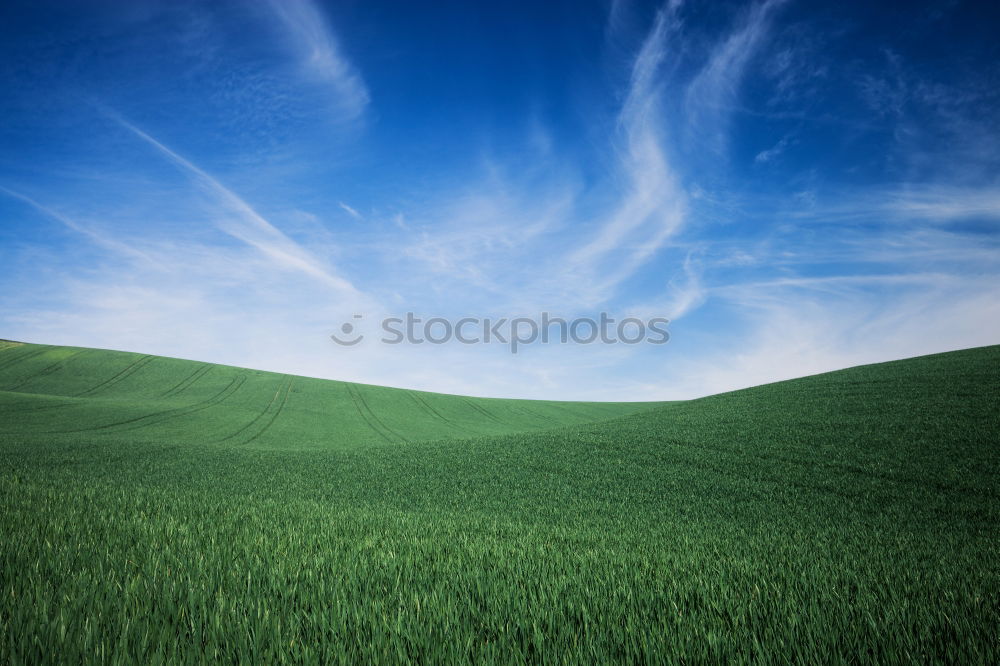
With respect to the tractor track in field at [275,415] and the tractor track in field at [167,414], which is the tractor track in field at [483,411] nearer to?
the tractor track in field at [275,415]

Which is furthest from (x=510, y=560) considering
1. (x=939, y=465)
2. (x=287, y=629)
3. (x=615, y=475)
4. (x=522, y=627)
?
(x=939, y=465)

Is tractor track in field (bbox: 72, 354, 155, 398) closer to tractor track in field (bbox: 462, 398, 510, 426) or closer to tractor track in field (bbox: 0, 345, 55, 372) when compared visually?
tractor track in field (bbox: 0, 345, 55, 372)

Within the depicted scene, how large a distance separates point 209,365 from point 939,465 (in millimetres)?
82961

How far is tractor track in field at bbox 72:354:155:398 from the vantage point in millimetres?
55178

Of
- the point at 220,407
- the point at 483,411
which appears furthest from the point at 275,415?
the point at 483,411

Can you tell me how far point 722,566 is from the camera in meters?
5.36

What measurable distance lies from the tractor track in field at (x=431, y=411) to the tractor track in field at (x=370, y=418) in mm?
8790

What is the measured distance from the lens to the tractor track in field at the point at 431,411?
54803 millimetres

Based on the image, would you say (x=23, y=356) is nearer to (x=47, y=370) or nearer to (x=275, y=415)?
(x=47, y=370)

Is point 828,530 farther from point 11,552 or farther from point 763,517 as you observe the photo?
point 11,552

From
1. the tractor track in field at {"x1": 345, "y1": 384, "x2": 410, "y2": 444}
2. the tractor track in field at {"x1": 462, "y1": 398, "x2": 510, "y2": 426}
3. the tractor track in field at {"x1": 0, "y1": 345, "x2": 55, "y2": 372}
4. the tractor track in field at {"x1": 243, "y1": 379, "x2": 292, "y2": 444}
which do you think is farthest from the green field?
the tractor track in field at {"x1": 0, "y1": 345, "x2": 55, "y2": 372}

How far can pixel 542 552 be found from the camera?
18.8 ft

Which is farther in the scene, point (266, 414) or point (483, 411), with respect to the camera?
point (483, 411)

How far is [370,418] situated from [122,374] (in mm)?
38925
